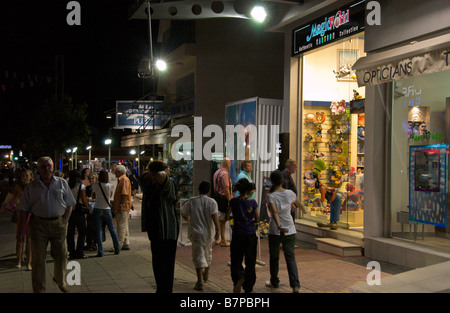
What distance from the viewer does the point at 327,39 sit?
11.2m

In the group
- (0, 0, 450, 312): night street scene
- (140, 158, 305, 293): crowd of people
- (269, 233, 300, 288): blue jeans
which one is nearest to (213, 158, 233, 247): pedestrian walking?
(0, 0, 450, 312): night street scene

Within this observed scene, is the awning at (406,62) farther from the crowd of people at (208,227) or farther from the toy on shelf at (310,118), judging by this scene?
the toy on shelf at (310,118)

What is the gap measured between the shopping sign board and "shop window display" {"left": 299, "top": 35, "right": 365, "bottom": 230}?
11.0m

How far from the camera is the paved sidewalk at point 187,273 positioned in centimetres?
721

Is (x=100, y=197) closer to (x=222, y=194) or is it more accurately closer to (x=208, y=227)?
(x=222, y=194)

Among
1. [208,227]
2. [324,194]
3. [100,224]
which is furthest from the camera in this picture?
[324,194]

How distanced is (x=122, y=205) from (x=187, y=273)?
9.42 ft

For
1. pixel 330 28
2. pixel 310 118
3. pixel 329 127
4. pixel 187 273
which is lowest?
pixel 187 273

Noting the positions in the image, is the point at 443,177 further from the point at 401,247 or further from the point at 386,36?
the point at 386,36

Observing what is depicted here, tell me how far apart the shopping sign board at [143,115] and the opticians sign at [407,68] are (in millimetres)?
14342

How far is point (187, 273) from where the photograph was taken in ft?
27.6

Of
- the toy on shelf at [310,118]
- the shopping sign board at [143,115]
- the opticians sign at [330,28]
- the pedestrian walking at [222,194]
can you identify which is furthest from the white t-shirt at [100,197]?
the shopping sign board at [143,115]

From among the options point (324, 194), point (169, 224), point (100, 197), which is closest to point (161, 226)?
point (169, 224)

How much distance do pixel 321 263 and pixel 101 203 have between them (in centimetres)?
454
